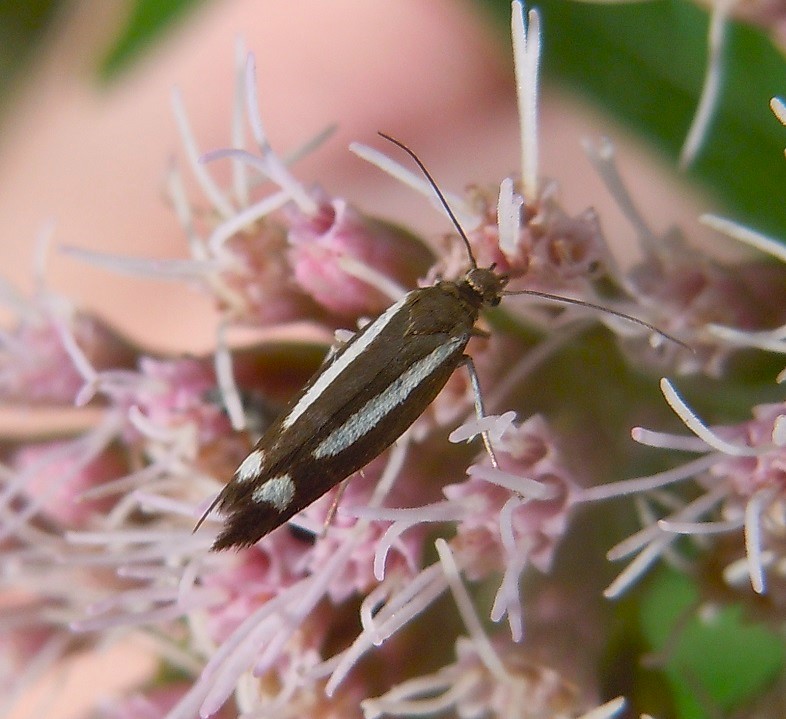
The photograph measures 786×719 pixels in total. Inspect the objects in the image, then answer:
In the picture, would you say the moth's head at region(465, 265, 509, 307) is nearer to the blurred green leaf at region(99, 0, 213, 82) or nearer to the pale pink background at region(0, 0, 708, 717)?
the blurred green leaf at region(99, 0, 213, 82)

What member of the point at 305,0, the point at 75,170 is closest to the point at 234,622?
the point at 305,0

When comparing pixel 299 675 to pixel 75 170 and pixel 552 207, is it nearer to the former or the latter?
pixel 552 207

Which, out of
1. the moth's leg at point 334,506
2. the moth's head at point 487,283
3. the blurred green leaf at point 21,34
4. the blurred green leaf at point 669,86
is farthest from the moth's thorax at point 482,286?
the blurred green leaf at point 21,34

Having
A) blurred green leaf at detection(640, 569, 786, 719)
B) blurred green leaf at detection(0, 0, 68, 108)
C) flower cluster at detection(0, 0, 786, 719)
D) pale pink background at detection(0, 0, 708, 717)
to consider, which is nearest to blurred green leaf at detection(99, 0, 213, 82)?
pale pink background at detection(0, 0, 708, 717)

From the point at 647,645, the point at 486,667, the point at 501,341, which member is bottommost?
the point at 647,645

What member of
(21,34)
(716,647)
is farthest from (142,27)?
(21,34)

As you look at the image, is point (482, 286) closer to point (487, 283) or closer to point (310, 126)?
point (487, 283)
